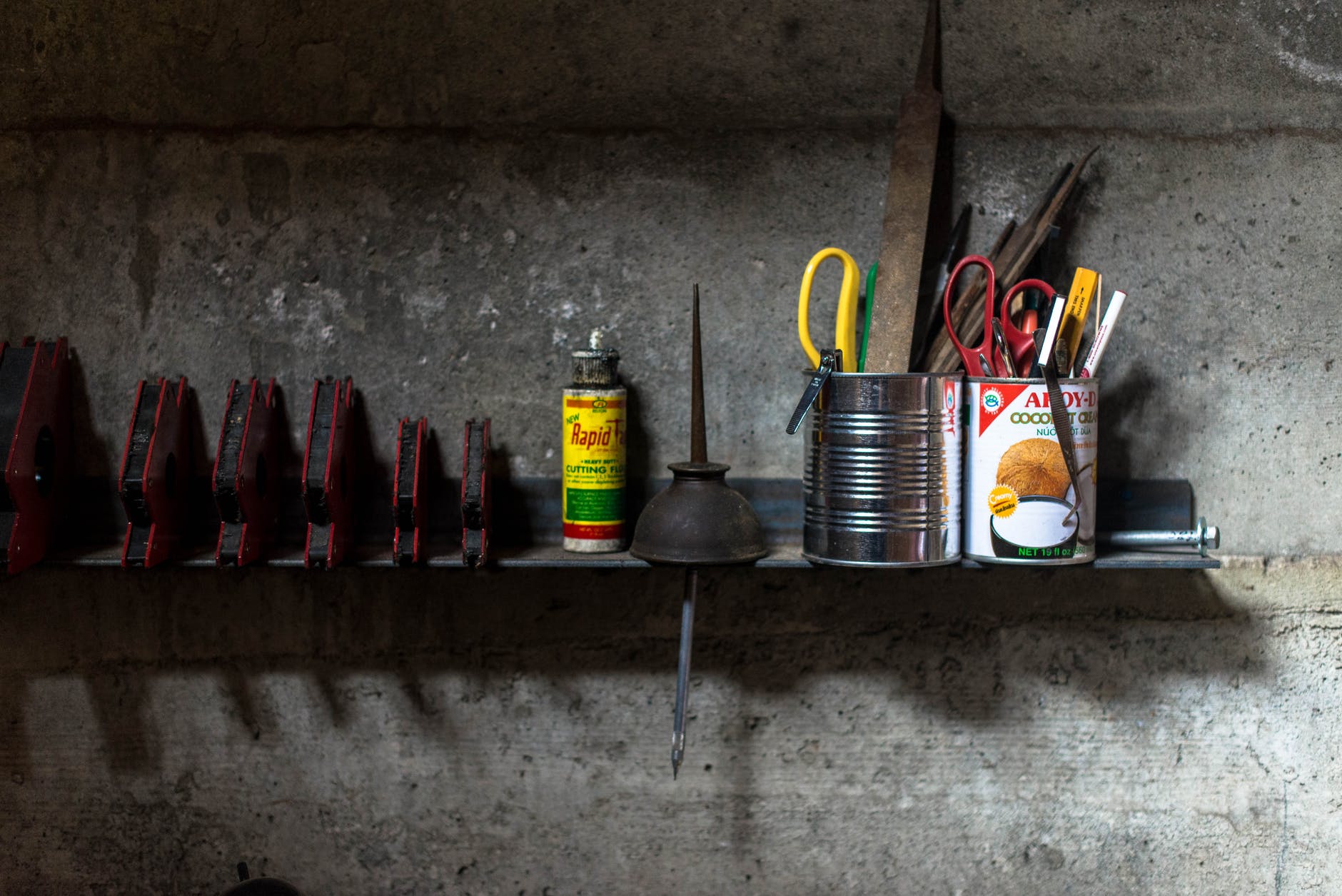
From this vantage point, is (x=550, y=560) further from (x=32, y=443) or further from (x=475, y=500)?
(x=32, y=443)

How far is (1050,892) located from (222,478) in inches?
46.1

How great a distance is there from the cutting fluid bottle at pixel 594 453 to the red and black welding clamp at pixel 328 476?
0.27 meters

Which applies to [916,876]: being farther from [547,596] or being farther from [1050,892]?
[547,596]

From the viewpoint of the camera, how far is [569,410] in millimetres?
1089

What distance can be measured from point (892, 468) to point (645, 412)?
338 millimetres

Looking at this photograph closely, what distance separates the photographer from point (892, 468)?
99 centimetres

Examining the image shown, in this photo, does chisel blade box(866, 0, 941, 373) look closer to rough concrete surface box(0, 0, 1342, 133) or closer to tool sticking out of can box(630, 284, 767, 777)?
rough concrete surface box(0, 0, 1342, 133)

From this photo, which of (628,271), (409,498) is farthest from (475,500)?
(628,271)

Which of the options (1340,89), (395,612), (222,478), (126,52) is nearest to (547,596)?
(395,612)

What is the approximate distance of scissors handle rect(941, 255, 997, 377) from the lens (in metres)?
1.01

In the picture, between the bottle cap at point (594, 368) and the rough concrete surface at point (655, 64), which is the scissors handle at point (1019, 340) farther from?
the bottle cap at point (594, 368)

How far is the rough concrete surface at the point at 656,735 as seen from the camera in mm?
1190

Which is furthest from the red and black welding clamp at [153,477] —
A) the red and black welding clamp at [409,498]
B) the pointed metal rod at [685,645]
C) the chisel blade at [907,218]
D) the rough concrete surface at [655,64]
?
the chisel blade at [907,218]

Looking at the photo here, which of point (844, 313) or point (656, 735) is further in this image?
point (656, 735)
